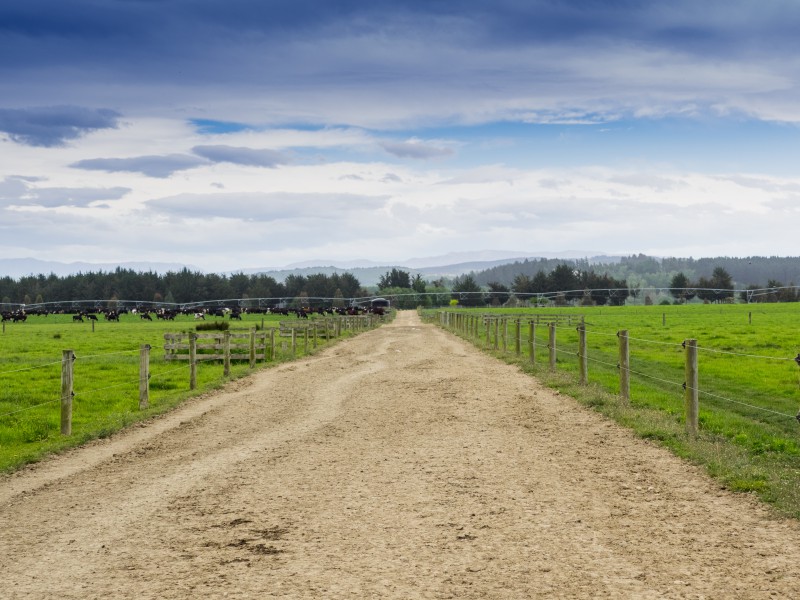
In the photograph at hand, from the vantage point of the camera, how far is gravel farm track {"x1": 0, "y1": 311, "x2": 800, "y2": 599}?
6406 millimetres

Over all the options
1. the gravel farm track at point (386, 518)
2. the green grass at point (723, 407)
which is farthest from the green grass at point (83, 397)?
the green grass at point (723, 407)

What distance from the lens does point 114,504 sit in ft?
29.8

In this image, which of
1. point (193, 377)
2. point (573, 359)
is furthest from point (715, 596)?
point (573, 359)

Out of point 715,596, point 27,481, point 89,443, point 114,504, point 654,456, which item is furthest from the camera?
point 89,443

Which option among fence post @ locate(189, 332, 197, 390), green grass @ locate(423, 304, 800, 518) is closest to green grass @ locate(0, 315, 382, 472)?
fence post @ locate(189, 332, 197, 390)

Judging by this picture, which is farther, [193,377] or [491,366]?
[491,366]

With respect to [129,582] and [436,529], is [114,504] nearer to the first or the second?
[129,582]

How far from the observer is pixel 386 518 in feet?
26.8

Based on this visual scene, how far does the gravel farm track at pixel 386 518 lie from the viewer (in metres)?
6.41

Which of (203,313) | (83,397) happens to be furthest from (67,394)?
(203,313)

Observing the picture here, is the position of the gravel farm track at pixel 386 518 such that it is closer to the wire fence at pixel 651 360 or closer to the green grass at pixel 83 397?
the green grass at pixel 83 397

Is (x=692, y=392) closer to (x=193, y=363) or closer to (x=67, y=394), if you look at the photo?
(x=67, y=394)

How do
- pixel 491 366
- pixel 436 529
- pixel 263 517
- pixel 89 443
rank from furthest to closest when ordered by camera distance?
pixel 491 366 < pixel 89 443 < pixel 263 517 < pixel 436 529

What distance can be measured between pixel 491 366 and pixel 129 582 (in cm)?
2078
